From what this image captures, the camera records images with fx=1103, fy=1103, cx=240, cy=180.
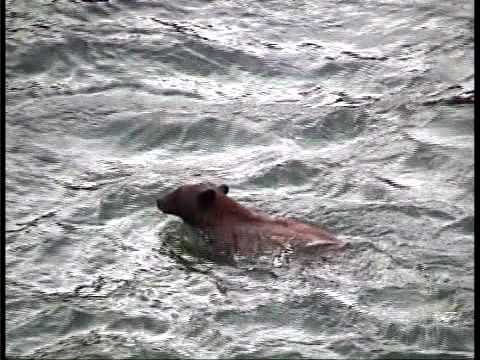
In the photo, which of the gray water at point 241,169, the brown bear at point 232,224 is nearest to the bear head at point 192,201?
the brown bear at point 232,224

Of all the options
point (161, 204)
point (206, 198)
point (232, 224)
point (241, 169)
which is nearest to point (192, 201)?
point (206, 198)

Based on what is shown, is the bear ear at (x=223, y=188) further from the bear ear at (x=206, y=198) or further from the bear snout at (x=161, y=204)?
the bear snout at (x=161, y=204)

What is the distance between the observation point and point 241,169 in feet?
36.8

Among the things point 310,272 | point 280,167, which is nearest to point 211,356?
point 310,272

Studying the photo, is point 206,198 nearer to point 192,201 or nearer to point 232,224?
point 192,201

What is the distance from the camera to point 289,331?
815 cm

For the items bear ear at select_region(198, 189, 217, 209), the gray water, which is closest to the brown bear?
bear ear at select_region(198, 189, 217, 209)

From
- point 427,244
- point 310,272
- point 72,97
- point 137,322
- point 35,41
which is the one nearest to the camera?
point 137,322

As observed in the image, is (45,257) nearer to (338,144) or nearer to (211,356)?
(211,356)

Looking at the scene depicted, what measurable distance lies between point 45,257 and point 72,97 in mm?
3575

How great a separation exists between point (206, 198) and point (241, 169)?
159cm

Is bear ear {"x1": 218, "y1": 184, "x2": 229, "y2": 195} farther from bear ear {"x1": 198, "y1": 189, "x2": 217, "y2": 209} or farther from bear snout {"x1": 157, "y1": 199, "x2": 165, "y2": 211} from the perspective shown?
bear snout {"x1": 157, "y1": 199, "x2": 165, "y2": 211}

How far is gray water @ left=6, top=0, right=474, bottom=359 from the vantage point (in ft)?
27.1

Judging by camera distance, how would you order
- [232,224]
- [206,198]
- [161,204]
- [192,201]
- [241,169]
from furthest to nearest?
[241,169]
[161,204]
[192,201]
[206,198]
[232,224]
